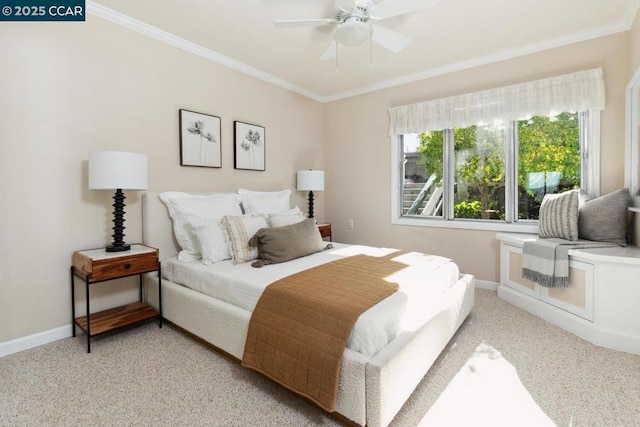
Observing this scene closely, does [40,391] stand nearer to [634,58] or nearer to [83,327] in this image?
[83,327]

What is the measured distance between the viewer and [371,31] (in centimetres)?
227

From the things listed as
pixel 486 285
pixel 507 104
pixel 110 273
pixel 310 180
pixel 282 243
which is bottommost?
pixel 486 285

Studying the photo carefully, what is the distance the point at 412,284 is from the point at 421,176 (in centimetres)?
235

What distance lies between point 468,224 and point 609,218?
121cm

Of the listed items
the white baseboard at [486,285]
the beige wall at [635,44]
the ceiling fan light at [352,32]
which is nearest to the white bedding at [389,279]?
the white baseboard at [486,285]

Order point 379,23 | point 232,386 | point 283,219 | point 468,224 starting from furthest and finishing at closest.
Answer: point 468,224 < point 283,219 < point 379,23 < point 232,386

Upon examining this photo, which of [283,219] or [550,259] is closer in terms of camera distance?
[550,259]

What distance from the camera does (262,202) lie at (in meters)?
3.29

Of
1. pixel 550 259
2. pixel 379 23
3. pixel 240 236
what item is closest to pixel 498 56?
pixel 379 23

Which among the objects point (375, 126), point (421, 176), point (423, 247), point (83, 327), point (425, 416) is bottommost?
point (425, 416)

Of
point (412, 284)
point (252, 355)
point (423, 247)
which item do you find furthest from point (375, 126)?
point (252, 355)

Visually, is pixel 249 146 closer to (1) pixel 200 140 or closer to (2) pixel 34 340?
(1) pixel 200 140

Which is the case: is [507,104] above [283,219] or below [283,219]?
above

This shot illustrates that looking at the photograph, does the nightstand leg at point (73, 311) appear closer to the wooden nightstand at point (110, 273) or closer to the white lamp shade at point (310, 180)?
the wooden nightstand at point (110, 273)
